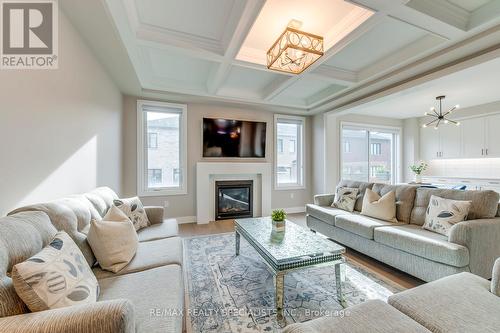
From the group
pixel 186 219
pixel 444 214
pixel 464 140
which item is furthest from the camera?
pixel 464 140

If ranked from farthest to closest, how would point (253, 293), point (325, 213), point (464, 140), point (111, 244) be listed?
point (464, 140) < point (325, 213) < point (253, 293) < point (111, 244)

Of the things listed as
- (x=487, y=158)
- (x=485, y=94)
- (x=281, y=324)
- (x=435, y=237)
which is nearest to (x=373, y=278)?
(x=435, y=237)

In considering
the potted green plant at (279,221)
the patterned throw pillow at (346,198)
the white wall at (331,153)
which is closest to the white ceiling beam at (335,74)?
the white wall at (331,153)

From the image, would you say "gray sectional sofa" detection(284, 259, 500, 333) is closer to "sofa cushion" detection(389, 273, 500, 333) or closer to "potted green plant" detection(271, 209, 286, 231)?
"sofa cushion" detection(389, 273, 500, 333)

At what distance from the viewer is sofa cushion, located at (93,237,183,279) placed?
1525mm

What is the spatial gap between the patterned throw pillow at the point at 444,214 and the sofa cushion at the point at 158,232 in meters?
2.71

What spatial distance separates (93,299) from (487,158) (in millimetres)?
7219

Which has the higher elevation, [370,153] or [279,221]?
[370,153]

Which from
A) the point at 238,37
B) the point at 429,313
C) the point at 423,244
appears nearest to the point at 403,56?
the point at 238,37

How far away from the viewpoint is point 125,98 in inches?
160

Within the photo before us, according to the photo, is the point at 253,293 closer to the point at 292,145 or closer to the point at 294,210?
the point at 294,210

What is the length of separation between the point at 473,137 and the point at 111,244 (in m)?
7.14

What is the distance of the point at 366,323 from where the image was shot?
99 centimetres

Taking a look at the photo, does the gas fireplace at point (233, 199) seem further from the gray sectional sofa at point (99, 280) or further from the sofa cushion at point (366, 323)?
the sofa cushion at point (366, 323)
